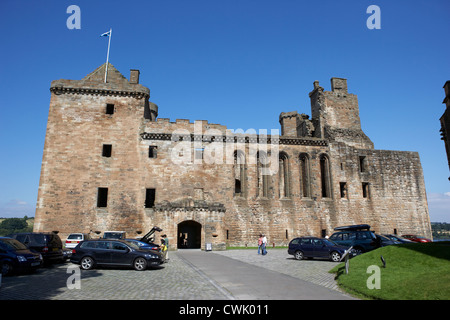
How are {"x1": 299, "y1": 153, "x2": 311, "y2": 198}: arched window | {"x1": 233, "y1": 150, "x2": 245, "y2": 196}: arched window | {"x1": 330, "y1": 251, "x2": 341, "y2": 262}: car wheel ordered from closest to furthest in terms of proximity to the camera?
{"x1": 330, "y1": 251, "x2": 341, "y2": 262}: car wheel
{"x1": 233, "y1": 150, "x2": 245, "y2": 196}: arched window
{"x1": 299, "y1": 153, "x2": 311, "y2": 198}: arched window

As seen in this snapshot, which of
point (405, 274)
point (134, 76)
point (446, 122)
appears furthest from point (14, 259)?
point (134, 76)

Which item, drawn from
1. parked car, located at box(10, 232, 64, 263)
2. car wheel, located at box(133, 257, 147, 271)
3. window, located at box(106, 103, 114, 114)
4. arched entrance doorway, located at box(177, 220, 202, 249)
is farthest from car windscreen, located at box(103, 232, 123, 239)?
window, located at box(106, 103, 114, 114)

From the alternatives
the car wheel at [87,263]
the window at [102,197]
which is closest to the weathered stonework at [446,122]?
the car wheel at [87,263]

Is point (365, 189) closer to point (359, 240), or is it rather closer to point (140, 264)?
point (359, 240)

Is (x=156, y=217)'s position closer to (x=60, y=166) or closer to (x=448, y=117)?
(x=60, y=166)

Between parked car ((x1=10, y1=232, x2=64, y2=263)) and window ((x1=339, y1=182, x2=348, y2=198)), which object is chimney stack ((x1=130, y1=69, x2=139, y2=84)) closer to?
parked car ((x1=10, y1=232, x2=64, y2=263))

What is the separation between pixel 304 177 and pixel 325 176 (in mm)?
2469

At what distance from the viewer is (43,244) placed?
47.4 ft

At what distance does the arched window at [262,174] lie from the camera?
102ft

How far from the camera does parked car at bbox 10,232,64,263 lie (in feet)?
46.9

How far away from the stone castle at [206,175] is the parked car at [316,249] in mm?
9147

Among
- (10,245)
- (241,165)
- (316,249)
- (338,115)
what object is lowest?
(316,249)

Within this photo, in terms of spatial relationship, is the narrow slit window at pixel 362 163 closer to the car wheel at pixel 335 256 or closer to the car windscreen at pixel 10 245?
the car wheel at pixel 335 256

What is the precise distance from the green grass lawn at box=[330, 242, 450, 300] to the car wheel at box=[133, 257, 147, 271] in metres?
8.46
